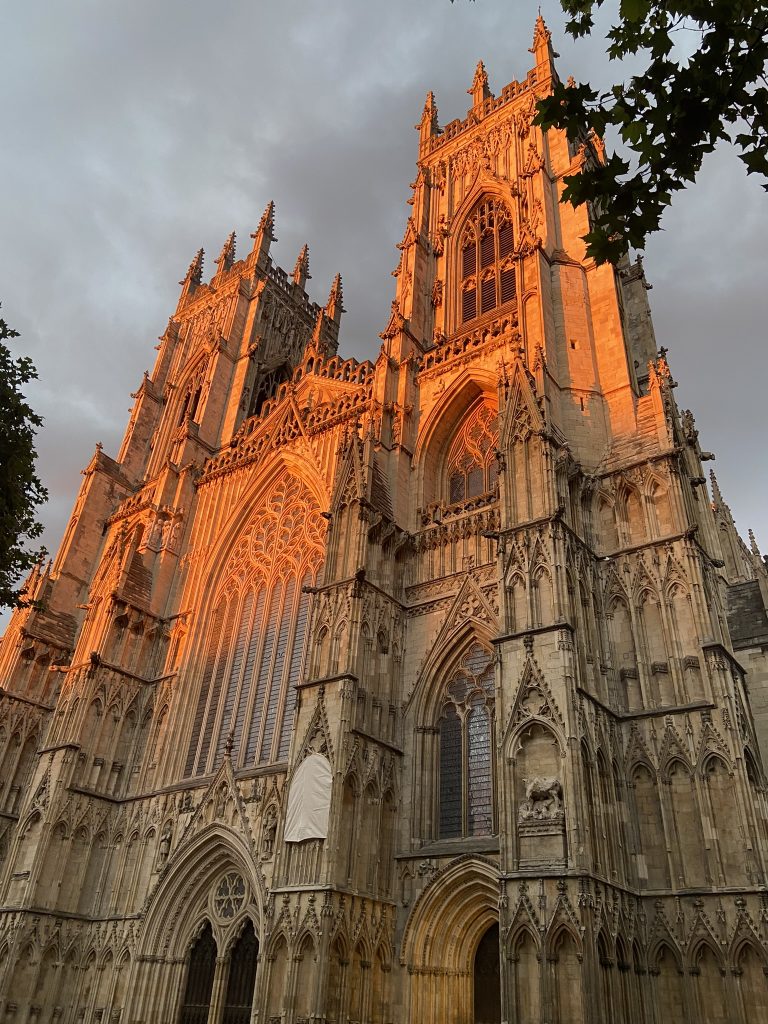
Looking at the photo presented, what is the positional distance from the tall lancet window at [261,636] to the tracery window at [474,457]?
4.19 meters

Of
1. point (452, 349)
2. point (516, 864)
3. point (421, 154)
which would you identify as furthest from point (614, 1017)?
point (421, 154)

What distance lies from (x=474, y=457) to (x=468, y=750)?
28.0 ft

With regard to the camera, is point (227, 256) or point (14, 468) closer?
point (14, 468)

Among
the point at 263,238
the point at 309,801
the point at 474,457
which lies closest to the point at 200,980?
the point at 309,801

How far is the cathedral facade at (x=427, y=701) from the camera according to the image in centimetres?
1336

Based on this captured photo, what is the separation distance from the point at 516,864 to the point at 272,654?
10.5m

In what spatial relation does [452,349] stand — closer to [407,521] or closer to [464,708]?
[407,521]

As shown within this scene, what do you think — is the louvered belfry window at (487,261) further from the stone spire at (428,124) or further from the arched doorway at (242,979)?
the arched doorway at (242,979)

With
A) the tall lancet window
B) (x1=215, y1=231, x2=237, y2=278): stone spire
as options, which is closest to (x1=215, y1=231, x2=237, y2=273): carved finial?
(x1=215, y1=231, x2=237, y2=278): stone spire

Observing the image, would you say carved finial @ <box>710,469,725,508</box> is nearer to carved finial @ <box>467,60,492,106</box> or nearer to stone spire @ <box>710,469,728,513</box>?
stone spire @ <box>710,469,728,513</box>

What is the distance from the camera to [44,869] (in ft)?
65.4

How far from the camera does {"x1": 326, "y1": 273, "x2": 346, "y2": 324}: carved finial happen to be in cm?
4028

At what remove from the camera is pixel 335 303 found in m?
40.8

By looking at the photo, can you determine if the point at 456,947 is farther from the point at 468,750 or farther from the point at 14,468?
the point at 14,468
